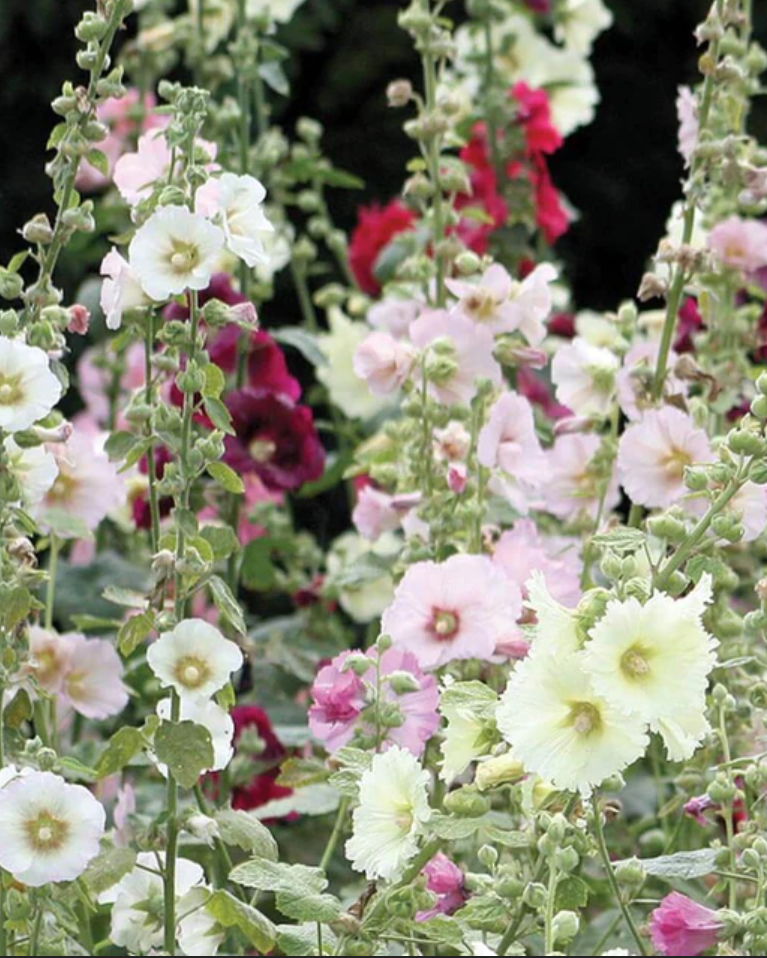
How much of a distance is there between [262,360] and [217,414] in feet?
1.80

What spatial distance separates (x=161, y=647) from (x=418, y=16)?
2.05 feet

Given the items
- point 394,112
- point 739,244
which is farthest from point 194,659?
point 394,112

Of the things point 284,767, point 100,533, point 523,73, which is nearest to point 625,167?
point 523,73

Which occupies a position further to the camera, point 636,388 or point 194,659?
point 636,388

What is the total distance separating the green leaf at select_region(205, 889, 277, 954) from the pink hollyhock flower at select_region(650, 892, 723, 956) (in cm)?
19

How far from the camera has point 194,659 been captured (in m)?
0.90

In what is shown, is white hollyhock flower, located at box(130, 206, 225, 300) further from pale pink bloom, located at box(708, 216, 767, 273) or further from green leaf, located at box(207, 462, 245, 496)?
pale pink bloom, located at box(708, 216, 767, 273)

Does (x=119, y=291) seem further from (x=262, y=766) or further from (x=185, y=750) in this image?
(x=262, y=766)

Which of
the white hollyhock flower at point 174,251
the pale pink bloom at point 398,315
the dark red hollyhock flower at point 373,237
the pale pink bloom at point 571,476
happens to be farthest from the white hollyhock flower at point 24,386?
the dark red hollyhock flower at point 373,237

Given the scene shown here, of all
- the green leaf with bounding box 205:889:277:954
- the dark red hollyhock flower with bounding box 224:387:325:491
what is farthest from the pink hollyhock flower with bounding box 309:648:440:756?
the dark red hollyhock flower with bounding box 224:387:325:491

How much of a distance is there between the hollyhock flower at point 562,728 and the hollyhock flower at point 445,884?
8.6 inches

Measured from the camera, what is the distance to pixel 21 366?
89cm

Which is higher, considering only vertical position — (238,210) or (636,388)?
(238,210)

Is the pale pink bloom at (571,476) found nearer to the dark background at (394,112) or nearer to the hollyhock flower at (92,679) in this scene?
the hollyhock flower at (92,679)
